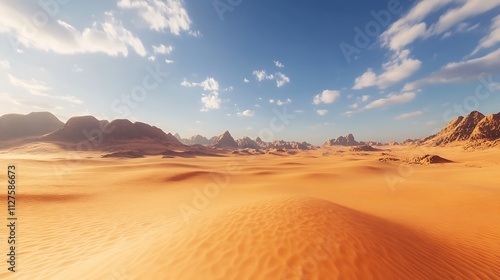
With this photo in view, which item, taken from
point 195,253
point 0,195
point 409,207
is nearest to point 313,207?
point 195,253

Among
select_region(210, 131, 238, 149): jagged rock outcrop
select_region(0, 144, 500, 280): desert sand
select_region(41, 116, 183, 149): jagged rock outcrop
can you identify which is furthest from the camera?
select_region(210, 131, 238, 149): jagged rock outcrop

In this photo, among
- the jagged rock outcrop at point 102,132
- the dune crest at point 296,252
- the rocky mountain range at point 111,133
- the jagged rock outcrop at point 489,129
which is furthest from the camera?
the jagged rock outcrop at point 102,132

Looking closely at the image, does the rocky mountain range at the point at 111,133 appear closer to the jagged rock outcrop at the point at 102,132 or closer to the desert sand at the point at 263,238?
the jagged rock outcrop at the point at 102,132

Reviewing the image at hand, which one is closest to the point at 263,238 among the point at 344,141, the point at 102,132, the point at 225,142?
the point at 102,132

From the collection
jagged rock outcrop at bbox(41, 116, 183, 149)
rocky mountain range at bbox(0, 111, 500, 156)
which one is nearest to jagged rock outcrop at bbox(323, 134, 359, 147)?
rocky mountain range at bbox(0, 111, 500, 156)

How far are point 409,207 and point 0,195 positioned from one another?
76.9 feet

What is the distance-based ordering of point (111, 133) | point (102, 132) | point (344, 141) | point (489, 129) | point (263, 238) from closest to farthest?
point (263, 238) < point (489, 129) < point (111, 133) < point (102, 132) < point (344, 141)

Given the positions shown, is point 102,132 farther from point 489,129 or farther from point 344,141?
point 344,141

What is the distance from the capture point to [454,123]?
9094 cm

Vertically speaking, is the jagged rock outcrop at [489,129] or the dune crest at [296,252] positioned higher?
the jagged rock outcrop at [489,129]

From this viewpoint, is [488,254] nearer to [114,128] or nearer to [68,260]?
[68,260]

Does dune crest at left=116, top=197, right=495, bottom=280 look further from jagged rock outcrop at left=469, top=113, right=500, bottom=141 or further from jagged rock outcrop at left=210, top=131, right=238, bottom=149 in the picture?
jagged rock outcrop at left=210, top=131, right=238, bottom=149

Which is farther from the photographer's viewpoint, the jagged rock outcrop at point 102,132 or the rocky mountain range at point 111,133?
the jagged rock outcrop at point 102,132

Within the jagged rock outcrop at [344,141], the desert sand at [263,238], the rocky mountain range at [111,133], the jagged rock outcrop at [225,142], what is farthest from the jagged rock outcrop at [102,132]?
the jagged rock outcrop at [344,141]
